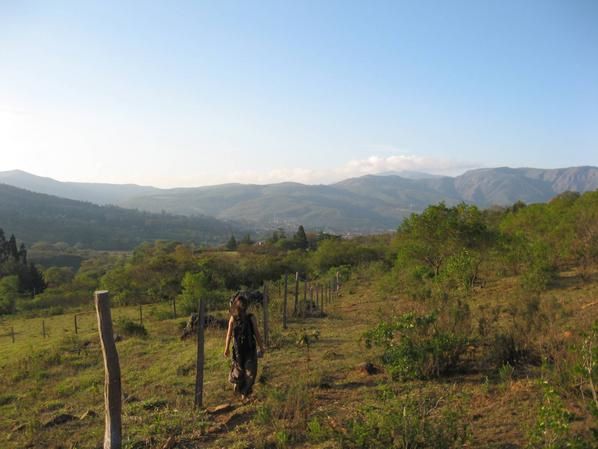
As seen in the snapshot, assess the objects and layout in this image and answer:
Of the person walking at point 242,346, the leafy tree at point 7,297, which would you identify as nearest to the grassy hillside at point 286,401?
the person walking at point 242,346

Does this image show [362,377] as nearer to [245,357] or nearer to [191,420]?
[245,357]

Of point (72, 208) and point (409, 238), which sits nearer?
point (409, 238)

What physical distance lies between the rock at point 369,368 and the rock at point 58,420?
4.70 m

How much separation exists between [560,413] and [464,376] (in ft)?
11.4

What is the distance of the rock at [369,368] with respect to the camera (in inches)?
280

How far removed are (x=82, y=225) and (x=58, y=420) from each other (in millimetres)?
164356

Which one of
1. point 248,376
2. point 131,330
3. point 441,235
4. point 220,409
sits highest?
point 441,235

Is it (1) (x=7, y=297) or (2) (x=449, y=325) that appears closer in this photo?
(2) (x=449, y=325)

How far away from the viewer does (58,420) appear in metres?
6.33

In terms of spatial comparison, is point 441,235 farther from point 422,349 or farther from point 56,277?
point 56,277

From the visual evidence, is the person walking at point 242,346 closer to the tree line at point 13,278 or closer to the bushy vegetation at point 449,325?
the bushy vegetation at point 449,325

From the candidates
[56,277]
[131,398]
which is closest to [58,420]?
[131,398]

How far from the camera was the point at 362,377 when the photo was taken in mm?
6988

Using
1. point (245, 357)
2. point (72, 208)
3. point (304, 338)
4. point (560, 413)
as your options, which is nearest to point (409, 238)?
point (304, 338)
